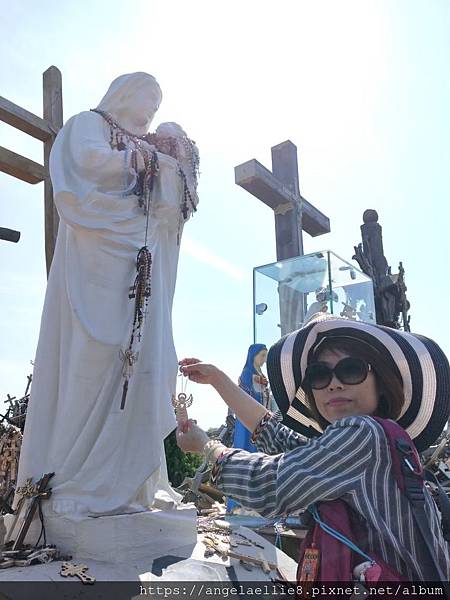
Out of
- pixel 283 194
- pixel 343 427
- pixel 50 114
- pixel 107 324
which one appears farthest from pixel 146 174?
pixel 283 194

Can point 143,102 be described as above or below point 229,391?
above

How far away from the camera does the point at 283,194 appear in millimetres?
8219

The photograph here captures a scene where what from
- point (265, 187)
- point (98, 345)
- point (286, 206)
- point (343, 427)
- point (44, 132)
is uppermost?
point (265, 187)

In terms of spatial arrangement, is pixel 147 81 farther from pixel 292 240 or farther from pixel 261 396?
pixel 292 240

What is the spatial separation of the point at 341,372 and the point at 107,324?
2.14 meters

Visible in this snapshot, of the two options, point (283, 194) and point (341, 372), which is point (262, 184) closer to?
point (283, 194)

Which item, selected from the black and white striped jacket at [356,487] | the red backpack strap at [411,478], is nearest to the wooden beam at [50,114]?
the black and white striped jacket at [356,487]

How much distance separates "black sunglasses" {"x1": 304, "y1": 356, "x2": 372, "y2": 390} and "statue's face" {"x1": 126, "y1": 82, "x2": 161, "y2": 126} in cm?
308

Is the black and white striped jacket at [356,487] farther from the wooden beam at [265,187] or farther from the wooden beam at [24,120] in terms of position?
the wooden beam at [265,187]

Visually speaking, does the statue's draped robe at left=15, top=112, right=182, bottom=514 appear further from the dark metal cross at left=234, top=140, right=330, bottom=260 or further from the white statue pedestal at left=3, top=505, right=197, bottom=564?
the dark metal cross at left=234, top=140, right=330, bottom=260

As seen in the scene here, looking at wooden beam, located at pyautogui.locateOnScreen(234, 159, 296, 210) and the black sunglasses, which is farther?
wooden beam, located at pyautogui.locateOnScreen(234, 159, 296, 210)

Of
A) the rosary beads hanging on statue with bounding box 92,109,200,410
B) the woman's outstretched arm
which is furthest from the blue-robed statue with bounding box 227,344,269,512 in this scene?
the woman's outstretched arm

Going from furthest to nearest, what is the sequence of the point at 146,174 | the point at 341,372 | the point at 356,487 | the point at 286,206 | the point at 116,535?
the point at 286,206
the point at 146,174
the point at 116,535
the point at 341,372
the point at 356,487

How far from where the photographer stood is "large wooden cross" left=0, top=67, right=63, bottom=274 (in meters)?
5.64
